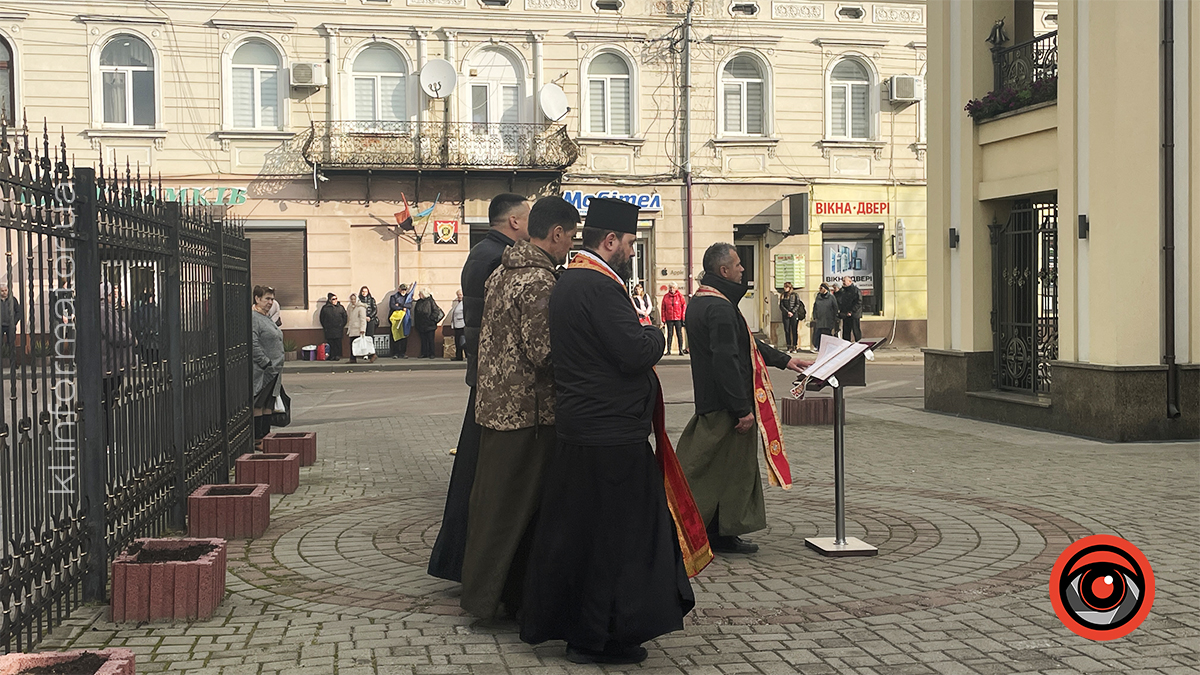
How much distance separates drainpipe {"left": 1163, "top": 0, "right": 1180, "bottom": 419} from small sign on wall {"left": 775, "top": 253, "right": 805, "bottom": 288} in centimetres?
1803

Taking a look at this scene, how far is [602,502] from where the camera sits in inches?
194

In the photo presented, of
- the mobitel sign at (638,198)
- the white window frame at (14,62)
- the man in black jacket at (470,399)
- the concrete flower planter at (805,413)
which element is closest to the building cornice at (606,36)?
the mobitel sign at (638,198)

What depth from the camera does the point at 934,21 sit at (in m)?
15.0

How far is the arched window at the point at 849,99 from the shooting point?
29.9m

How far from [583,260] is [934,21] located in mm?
11455

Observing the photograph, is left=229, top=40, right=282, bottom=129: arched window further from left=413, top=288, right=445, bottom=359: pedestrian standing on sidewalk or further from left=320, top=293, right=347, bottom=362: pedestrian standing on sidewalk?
left=413, top=288, right=445, bottom=359: pedestrian standing on sidewalk

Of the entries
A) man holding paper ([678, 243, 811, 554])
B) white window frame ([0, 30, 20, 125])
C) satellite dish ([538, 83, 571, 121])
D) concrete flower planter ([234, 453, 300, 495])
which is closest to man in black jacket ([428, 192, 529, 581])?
man holding paper ([678, 243, 811, 554])

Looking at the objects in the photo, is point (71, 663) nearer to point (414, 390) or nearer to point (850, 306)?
point (414, 390)

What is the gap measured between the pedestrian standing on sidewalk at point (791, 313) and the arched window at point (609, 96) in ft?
18.1

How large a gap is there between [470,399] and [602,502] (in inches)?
62.0

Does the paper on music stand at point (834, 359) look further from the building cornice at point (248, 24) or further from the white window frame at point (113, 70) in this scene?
the white window frame at point (113, 70)

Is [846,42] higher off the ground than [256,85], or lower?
higher

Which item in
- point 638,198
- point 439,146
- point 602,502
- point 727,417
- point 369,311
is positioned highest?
point 439,146

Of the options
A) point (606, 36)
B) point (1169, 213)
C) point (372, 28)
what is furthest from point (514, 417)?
point (606, 36)
